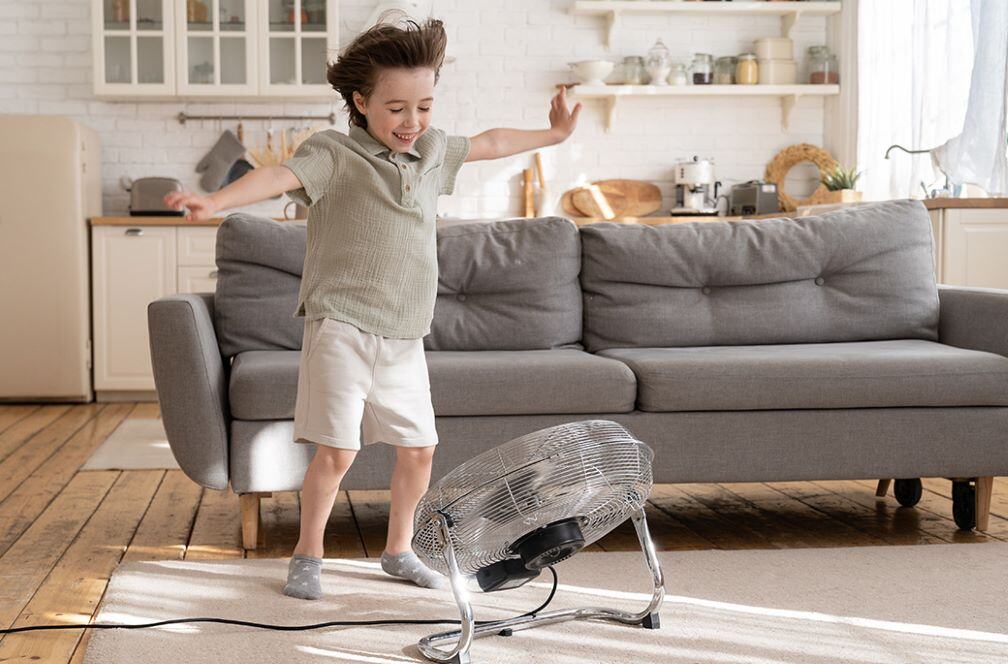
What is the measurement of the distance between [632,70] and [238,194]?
4.29 m

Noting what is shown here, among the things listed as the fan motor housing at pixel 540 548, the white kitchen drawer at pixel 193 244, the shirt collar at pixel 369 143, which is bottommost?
the fan motor housing at pixel 540 548

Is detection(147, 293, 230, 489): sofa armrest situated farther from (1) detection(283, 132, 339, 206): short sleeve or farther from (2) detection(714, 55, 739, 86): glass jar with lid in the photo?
(2) detection(714, 55, 739, 86): glass jar with lid

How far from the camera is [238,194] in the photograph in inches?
78.9

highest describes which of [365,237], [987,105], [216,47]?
[216,47]

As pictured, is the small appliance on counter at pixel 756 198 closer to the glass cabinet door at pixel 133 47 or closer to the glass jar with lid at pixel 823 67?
the glass jar with lid at pixel 823 67

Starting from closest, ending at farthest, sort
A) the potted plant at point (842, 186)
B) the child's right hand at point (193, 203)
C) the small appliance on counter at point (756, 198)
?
the child's right hand at point (193, 203), the potted plant at point (842, 186), the small appliance on counter at point (756, 198)

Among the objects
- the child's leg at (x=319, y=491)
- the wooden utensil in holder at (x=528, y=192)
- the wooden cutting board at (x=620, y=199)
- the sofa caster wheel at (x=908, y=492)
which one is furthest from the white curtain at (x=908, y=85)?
the child's leg at (x=319, y=491)

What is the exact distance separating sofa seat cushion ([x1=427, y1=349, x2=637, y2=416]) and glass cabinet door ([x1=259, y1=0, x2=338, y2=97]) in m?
3.40

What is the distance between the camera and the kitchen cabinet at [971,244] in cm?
423

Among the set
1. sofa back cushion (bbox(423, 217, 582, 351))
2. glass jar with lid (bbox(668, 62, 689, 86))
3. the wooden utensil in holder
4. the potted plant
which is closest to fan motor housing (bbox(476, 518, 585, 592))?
sofa back cushion (bbox(423, 217, 582, 351))

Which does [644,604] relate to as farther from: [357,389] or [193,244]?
[193,244]

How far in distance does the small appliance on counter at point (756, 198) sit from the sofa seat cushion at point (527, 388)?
A: 3317 mm

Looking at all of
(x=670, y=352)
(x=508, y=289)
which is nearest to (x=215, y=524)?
(x=508, y=289)

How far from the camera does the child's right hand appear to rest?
1858 millimetres
